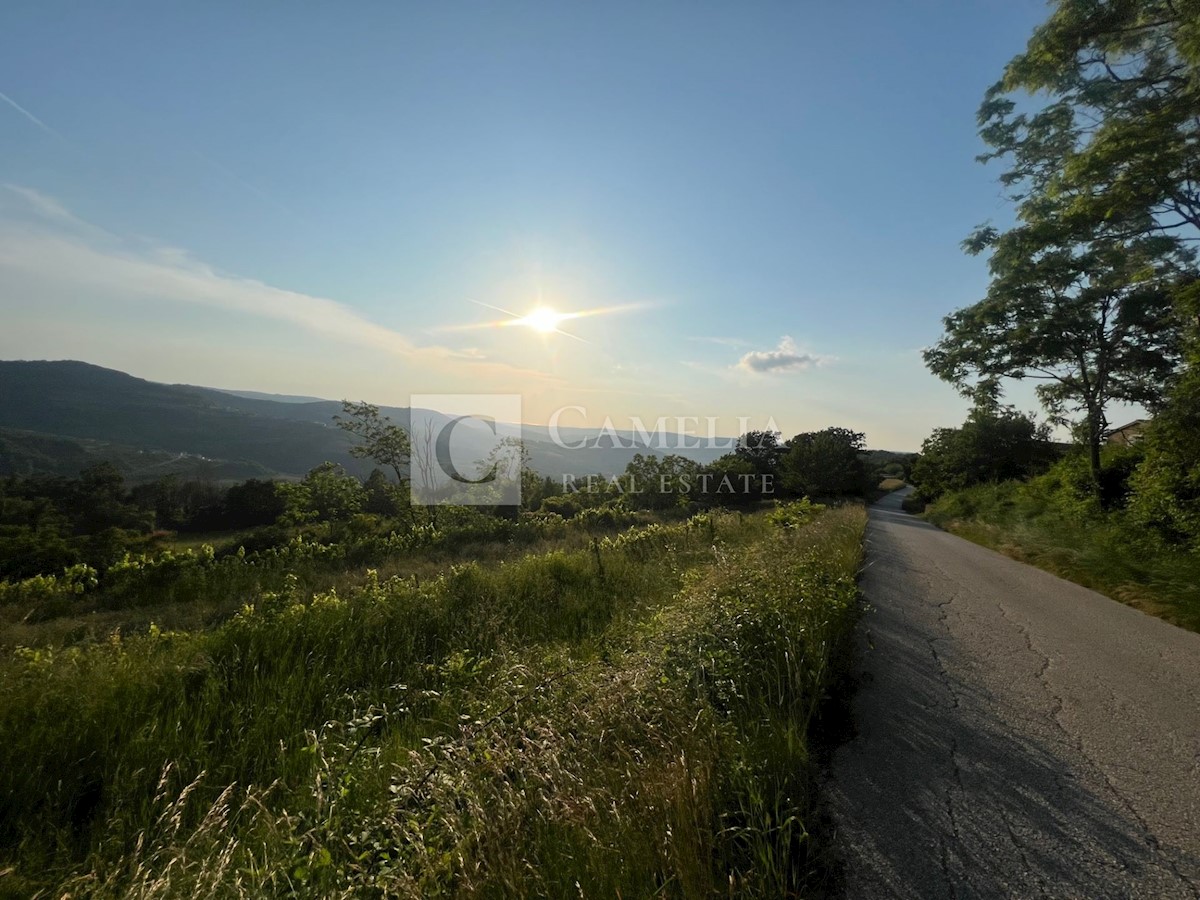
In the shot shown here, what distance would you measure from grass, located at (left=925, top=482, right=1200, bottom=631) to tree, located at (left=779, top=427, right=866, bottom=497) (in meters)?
12.8

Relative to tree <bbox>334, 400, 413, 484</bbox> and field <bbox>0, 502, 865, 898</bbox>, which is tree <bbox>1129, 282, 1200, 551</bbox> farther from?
tree <bbox>334, 400, 413, 484</bbox>

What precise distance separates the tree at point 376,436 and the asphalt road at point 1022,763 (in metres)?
15.1

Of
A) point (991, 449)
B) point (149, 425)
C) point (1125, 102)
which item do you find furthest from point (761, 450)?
point (149, 425)

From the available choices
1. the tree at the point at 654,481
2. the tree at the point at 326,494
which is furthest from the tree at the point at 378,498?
the tree at the point at 654,481

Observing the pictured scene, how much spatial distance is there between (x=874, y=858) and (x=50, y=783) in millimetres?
4389

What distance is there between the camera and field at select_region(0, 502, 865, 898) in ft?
6.29

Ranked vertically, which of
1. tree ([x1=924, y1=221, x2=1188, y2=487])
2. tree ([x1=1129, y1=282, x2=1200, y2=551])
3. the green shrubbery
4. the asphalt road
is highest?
tree ([x1=924, y1=221, x2=1188, y2=487])

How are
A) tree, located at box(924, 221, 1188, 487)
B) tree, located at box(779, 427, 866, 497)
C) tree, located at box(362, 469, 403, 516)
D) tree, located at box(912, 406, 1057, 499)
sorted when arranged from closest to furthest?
tree, located at box(924, 221, 1188, 487) < tree, located at box(362, 469, 403, 516) < tree, located at box(912, 406, 1057, 499) < tree, located at box(779, 427, 866, 497)

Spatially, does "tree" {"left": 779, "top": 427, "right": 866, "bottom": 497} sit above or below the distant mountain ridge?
below

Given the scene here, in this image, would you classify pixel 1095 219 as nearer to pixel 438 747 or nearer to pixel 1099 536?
pixel 1099 536

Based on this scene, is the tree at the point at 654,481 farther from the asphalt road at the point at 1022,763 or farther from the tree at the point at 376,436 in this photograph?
the asphalt road at the point at 1022,763

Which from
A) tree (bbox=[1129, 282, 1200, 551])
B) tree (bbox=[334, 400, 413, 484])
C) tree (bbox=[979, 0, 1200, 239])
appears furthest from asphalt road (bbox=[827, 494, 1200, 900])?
tree (bbox=[334, 400, 413, 484])

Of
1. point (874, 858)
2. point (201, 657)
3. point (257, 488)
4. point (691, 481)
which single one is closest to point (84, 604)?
point (201, 657)

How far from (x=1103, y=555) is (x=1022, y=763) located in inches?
304
